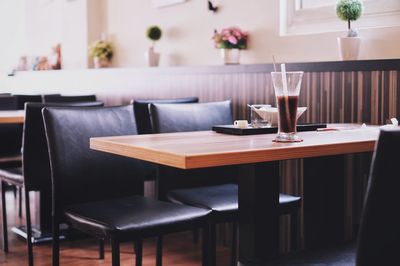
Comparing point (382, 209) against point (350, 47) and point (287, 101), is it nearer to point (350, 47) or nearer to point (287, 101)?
point (287, 101)

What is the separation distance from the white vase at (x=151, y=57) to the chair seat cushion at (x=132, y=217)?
229 centimetres

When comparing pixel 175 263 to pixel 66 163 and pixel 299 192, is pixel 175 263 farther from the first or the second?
pixel 66 163

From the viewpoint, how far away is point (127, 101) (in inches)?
188

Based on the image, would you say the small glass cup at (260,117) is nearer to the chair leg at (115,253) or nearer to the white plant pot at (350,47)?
the chair leg at (115,253)

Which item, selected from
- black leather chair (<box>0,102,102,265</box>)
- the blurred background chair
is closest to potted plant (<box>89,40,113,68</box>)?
the blurred background chair

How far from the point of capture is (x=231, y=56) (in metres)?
3.93

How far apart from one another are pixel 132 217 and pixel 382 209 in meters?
1.21

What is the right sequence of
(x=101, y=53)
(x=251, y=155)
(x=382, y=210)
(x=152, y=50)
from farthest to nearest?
(x=101, y=53) → (x=152, y=50) → (x=251, y=155) → (x=382, y=210)

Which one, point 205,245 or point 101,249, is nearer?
point 205,245

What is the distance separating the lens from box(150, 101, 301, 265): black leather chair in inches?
104

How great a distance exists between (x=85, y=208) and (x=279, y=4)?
1.88 metres

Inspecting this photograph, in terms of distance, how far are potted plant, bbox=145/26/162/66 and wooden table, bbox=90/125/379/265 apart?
2.53m

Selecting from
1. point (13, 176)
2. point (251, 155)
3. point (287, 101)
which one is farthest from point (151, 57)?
point (251, 155)

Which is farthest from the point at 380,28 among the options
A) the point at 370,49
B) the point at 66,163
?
the point at 66,163
